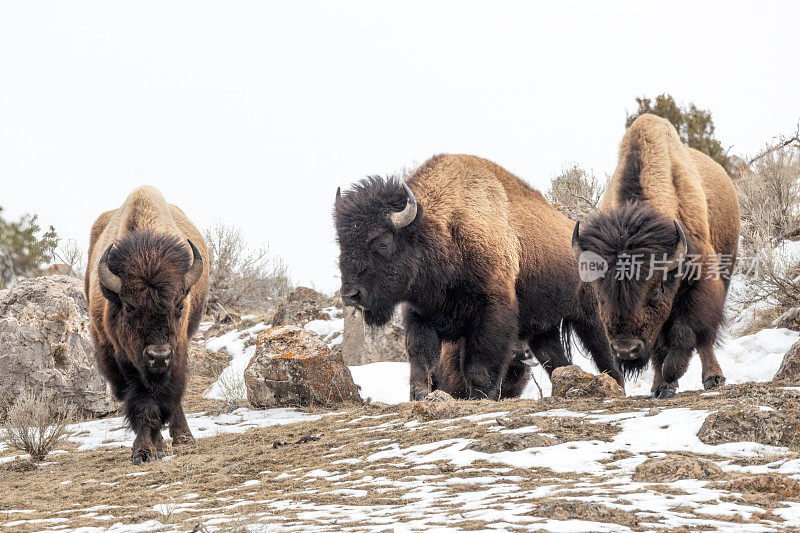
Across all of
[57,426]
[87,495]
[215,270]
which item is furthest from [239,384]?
[215,270]

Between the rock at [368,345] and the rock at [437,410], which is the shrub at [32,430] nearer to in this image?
the rock at [437,410]

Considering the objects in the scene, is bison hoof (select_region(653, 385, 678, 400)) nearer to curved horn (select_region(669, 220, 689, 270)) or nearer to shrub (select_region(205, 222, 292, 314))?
curved horn (select_region(669, 220, 689, 270))

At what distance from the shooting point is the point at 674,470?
428 cm

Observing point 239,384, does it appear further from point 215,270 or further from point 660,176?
point 215,270

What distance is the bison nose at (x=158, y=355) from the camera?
23.3ft

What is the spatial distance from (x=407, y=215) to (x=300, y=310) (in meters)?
8.93

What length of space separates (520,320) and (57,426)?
5460mm

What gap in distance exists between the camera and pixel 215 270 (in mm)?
22328

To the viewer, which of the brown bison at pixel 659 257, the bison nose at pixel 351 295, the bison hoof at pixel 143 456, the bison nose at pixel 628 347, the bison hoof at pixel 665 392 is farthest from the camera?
the bison nose at pixel 351 295

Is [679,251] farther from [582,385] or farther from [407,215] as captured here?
[407,215]

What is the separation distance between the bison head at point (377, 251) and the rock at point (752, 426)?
397cm

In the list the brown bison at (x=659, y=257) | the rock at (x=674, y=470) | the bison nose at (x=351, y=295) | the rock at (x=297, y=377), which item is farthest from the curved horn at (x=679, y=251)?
the rock at (x=297, y=377)

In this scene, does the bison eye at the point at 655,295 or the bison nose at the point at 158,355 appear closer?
the bison eye at the point at 655,295

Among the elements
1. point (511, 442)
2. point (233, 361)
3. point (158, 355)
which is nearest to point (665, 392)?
point (511, 442)
